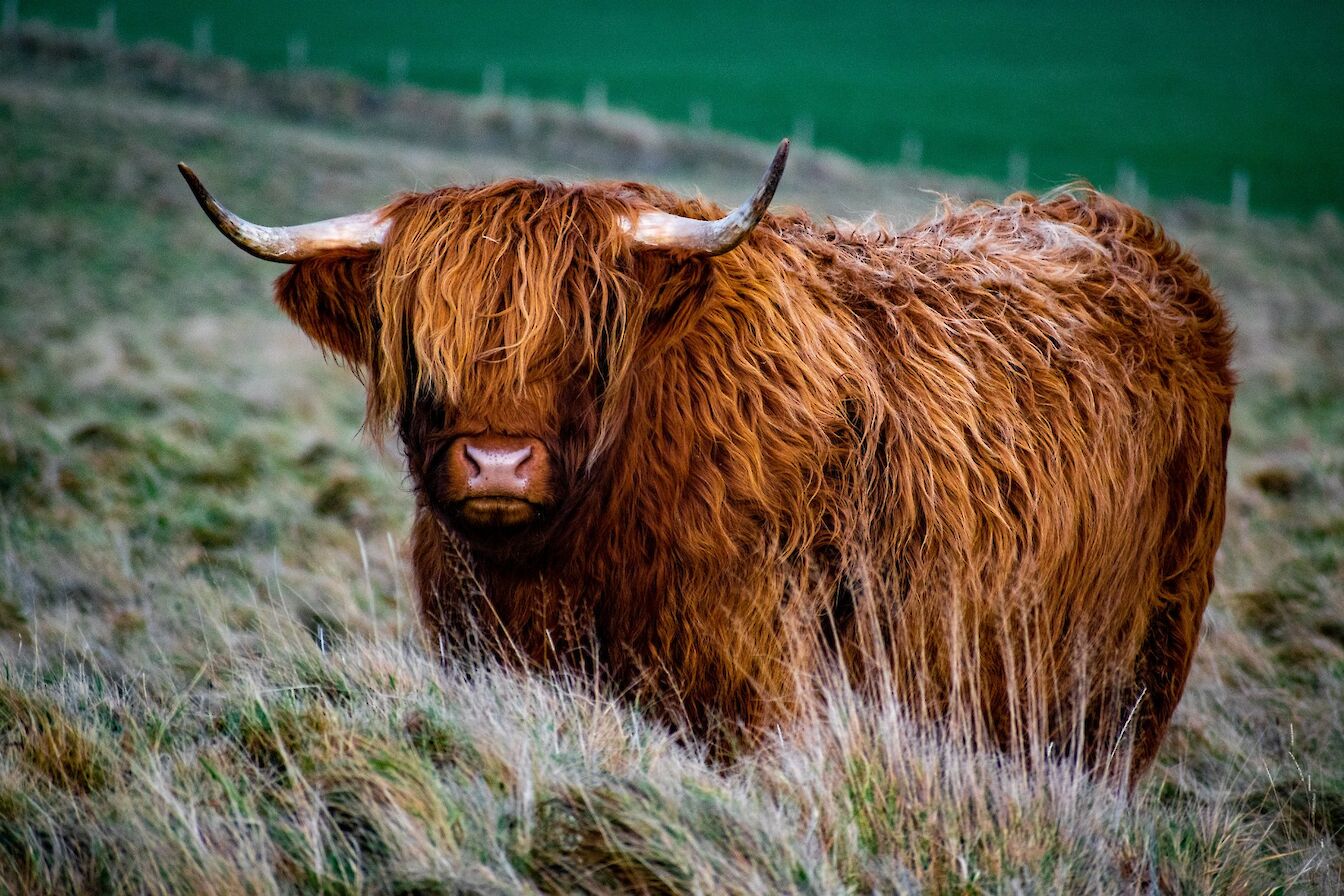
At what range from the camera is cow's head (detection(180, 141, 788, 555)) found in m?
2.69

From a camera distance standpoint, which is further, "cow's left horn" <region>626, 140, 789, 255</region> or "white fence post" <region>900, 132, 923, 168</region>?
"white fence post" <region>900, 132, 923, 168</region>

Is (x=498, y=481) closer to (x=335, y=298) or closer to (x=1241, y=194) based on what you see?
(x=335, y=298)

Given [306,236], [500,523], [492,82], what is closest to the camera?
[500,523]

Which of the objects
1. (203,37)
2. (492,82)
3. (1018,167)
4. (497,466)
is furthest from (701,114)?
(497,466)

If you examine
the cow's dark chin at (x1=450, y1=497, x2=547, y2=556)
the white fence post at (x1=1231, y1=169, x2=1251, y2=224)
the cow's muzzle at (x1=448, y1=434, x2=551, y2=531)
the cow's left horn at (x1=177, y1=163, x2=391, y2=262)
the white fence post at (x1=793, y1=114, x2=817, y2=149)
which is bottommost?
the cow's dark chin at (x1=450, y1=497, x2=547, y2=556)

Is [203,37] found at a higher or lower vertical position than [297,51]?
higher

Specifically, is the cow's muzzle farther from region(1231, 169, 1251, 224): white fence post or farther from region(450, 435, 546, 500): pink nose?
region(1231, 169, 1251, 224): white fence post

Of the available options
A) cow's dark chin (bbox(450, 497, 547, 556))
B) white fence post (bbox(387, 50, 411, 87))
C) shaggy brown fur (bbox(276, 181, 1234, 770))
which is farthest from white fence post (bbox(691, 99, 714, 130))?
cow's dark chin (bbox(450, 497, 547, 556))

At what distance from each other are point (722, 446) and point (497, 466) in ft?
2.05

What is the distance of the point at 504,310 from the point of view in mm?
2832

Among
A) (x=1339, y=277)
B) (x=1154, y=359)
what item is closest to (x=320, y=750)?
(x=1154, y=359)

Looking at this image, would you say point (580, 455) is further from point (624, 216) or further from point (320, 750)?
point (320, 750)

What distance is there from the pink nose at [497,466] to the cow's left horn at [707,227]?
0.65 m

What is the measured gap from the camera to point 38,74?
94.8ft
